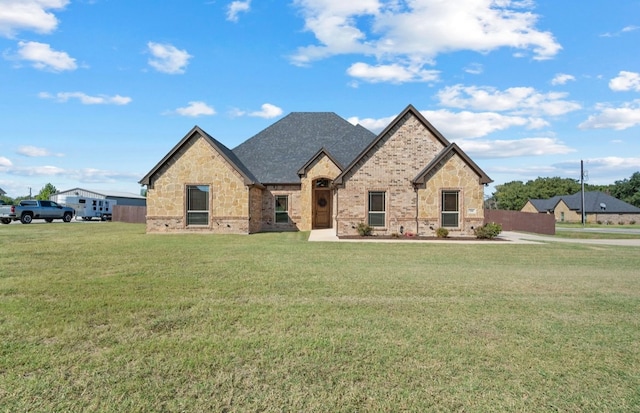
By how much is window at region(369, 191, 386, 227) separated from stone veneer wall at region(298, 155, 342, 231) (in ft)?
15.1

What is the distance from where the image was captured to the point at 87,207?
1794 inches

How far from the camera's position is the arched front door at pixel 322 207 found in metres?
27.1

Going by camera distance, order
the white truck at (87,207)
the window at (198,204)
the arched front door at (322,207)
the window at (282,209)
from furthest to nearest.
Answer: the white truck at (87,207) → the arched front door at (322,207) → the window at (282,209) → the window at (198,204)

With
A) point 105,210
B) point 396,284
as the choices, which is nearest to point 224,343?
point 396,284

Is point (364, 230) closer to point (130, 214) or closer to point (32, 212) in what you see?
point (32, 212)

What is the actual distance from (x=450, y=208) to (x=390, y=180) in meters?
3.65

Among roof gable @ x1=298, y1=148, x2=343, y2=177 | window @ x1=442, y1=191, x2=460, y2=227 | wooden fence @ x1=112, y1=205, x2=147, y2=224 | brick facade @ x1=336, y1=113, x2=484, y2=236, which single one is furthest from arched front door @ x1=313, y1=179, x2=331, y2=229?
wooden fence @ x1=112, y1=205, x2=147, y2=224

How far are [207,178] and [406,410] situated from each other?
2108 centimetres

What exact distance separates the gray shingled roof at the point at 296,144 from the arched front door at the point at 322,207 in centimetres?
182

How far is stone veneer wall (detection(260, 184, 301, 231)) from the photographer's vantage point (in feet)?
87.5

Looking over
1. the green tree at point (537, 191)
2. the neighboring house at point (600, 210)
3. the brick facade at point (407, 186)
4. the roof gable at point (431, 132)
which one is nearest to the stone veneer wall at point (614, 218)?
the neighboring house at point (600, 210)

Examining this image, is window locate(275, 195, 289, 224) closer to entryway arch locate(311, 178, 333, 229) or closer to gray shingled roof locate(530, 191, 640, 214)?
entryway arch locate(311, 178, 333, 229)

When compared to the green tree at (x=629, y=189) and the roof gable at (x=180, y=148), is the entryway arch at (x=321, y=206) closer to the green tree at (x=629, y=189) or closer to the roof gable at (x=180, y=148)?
the roof gable at (x=180, y=148)

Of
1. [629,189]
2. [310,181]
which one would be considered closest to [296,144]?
[310,181]
